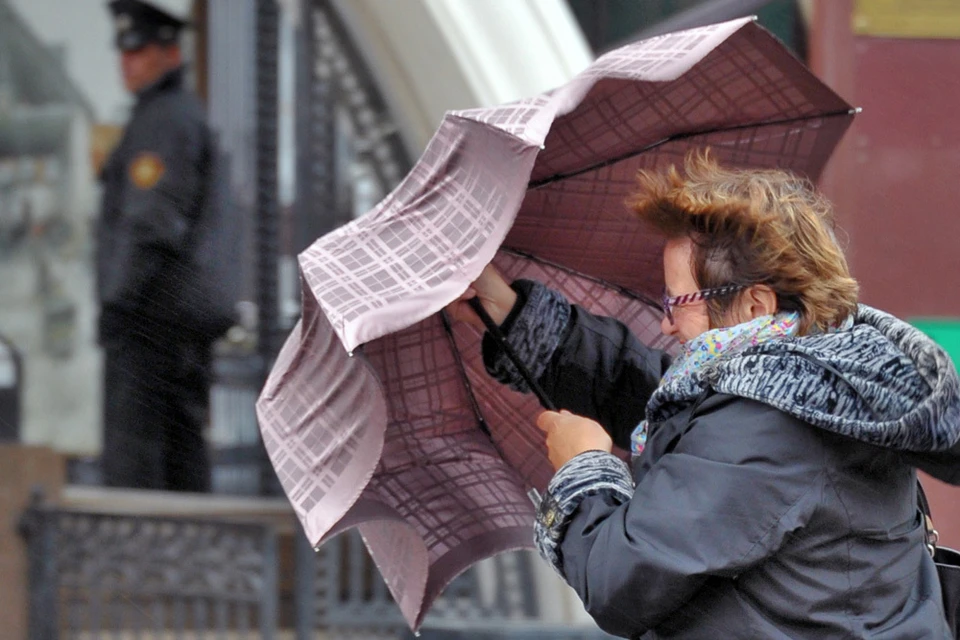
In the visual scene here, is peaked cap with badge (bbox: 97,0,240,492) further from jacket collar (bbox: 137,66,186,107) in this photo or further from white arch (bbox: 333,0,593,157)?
white arch (bbox: 333,0,593,157)

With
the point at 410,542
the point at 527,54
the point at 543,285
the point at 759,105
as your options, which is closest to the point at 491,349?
the point at 543,285

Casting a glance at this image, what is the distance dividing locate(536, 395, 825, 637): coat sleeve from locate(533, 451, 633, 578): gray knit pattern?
54 millimetres

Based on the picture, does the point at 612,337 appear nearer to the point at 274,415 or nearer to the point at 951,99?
the point at 274,415

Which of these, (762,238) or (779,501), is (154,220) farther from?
(779,501)

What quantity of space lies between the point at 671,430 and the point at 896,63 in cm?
233

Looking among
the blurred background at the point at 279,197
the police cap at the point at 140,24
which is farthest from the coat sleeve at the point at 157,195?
the police cap at the point at 140,24

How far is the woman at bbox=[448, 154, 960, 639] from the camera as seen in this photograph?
176 cm

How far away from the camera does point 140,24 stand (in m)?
4.34

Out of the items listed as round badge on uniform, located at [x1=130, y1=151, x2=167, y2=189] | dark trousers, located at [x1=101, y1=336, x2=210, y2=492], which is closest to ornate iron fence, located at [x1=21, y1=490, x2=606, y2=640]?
dark trousers, located at [x1=101, y1=336, x2=210, y2=492]

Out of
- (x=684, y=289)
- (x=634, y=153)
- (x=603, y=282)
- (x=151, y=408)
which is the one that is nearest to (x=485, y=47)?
(x=151, y=408)

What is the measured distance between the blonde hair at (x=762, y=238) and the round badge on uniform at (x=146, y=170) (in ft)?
8.57

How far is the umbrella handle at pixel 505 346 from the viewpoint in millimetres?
2211

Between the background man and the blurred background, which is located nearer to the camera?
the blurred background

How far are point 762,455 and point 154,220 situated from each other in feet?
9.50
